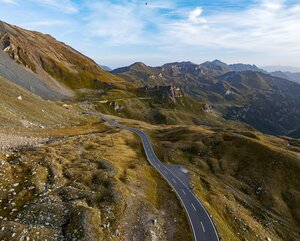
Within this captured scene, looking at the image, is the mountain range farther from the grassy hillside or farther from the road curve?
the road curve

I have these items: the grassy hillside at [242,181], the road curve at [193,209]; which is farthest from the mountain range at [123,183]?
the road curve at [193,209]

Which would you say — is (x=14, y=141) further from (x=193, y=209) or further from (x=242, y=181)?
(x=242, y=181)

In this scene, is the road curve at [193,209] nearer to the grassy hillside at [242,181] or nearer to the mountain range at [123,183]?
the mountain range at [123,183]

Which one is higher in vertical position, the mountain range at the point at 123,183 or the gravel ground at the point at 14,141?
the gravel ground at the point at 14,141

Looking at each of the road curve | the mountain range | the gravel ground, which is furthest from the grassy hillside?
the gravel ground

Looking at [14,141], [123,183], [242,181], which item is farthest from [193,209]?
[14,141]

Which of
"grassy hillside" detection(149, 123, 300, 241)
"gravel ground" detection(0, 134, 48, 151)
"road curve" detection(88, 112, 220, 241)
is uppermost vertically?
"gravel ground" detection(0, 134, 48, 151)

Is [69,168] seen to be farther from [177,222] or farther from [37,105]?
[37,105]

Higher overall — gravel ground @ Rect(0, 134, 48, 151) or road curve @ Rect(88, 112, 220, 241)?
gravel ground @ Rect(0, 134, 48, 151)

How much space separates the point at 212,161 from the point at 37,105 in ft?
230

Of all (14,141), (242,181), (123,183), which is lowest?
(242,181)

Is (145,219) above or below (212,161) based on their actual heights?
above

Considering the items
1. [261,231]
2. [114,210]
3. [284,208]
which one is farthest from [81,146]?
[284,208]

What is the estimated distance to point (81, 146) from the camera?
86688mm
